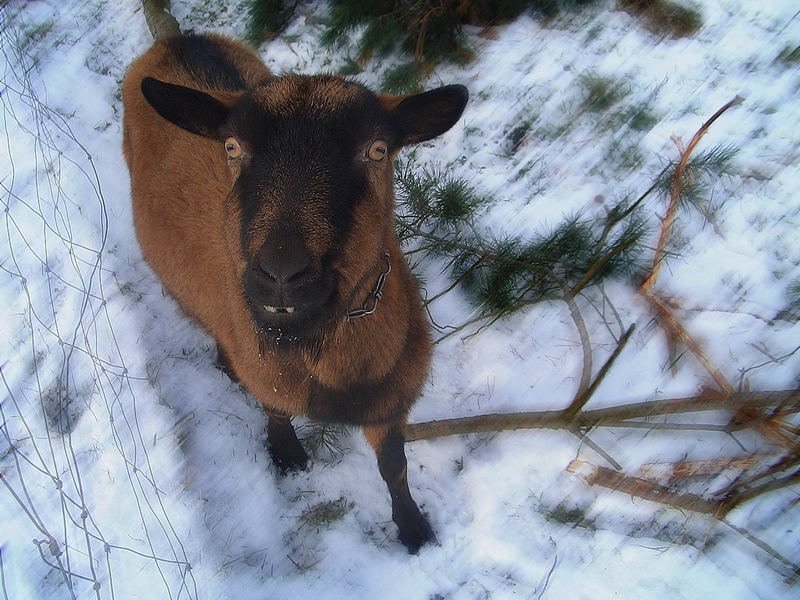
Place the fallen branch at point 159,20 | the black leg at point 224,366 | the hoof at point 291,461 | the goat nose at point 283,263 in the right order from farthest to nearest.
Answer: the fallen branch at point 159,20
the black leg at point 224,366
the hoof at point 291,461
the goat nose at point 283,263

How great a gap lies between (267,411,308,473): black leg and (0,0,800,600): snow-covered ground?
82mm

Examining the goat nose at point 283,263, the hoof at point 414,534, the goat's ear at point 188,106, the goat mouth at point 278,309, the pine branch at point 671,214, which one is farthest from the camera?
the pine branch at point 671,214

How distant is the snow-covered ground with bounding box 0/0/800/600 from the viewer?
2.80 m

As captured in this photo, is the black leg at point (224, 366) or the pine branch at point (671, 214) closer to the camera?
the pine branch at point (671, 214)

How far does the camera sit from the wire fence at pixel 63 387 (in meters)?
2.68

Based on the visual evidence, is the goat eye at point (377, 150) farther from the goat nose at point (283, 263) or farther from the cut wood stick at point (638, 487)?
the cut wood stick at point (638, 487)

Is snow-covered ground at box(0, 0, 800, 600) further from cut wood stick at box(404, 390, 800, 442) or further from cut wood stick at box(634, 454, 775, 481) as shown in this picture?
cut wood stick at box(404, 390, 800, 442)

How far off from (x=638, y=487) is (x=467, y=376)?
1.21 m

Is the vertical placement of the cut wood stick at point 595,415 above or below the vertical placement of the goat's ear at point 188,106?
below

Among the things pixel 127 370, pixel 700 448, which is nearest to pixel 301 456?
pixel 127 370

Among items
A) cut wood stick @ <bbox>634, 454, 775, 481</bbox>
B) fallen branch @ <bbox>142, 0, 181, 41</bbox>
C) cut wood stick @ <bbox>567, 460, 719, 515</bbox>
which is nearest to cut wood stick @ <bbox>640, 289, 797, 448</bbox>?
cut wood stick @ <bbox>634, 454, 775, 481</bbox>

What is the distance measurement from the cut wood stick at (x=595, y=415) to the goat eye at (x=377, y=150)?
1.70 metres

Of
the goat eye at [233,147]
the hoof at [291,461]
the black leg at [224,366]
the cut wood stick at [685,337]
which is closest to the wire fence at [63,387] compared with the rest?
the black leg at [224,366]

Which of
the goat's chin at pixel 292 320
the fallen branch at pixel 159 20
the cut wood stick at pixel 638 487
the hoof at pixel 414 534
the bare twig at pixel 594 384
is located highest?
the fallen branch at pixel 159 20
